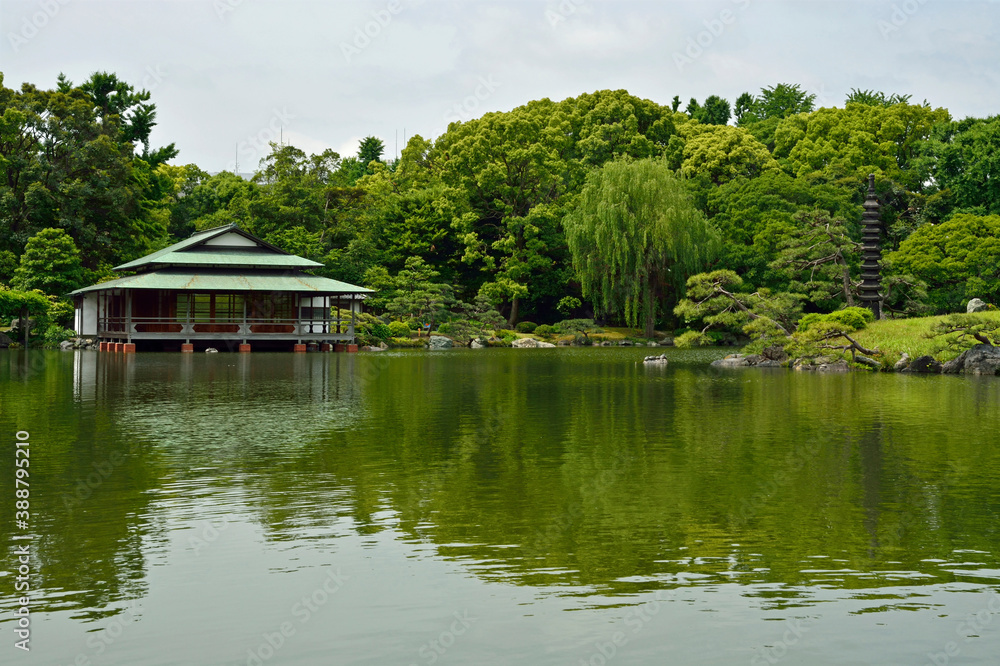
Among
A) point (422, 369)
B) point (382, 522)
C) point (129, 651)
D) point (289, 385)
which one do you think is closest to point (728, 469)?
point (382, 522)

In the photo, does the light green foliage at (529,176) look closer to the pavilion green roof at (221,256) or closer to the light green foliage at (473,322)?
the light green foliage at (473,322)

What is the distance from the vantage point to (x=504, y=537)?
268 inches

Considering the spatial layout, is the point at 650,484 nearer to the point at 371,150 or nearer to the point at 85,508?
the point at 85,508

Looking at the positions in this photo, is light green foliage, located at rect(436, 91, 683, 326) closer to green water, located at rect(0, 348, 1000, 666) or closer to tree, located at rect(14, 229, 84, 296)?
tree, located at rect(14, 229, 84, 296)

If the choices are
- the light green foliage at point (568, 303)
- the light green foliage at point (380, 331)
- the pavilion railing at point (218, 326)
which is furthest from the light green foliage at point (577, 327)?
the pavilion railing at point (218, 326)

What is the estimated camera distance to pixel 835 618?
5.12m

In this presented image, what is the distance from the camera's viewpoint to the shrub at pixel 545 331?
4944 cm

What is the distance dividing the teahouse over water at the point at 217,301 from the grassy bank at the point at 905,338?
20.3m

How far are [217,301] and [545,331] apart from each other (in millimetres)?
17545

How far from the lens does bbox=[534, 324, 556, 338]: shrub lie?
162ft

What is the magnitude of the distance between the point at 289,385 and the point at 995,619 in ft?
56.5

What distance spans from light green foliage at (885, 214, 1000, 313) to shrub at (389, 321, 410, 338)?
2275 centimetres

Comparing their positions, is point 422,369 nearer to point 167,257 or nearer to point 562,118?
point 167,257

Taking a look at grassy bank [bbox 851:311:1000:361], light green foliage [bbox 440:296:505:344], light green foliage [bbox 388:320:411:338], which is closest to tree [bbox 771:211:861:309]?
grassy bank [bbox 851:311:1000:361]
